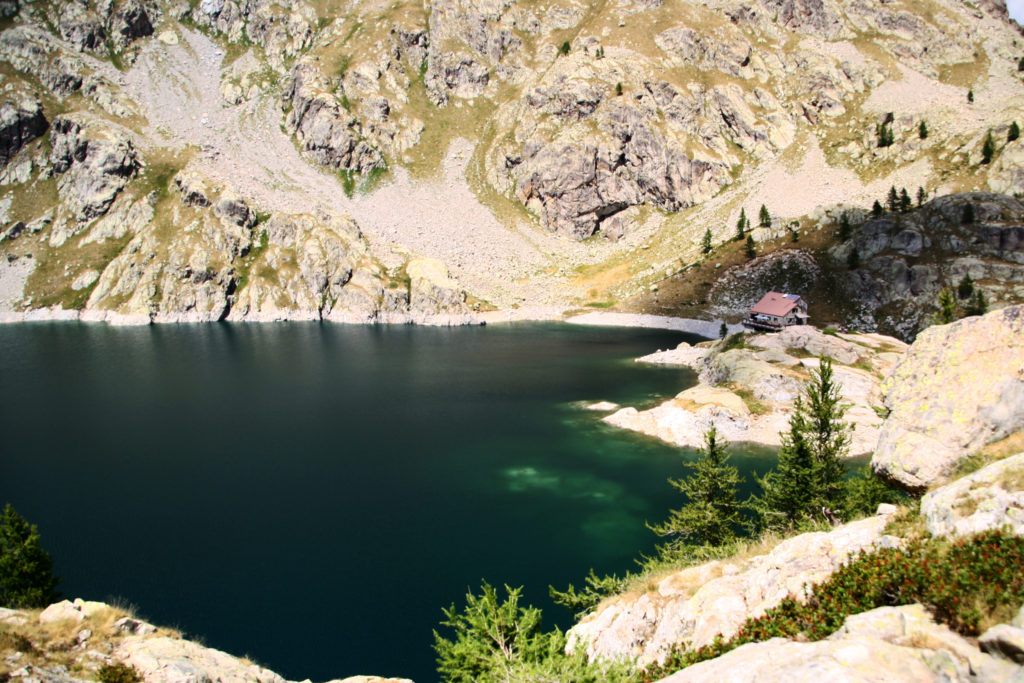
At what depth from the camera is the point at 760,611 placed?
12.4 metres

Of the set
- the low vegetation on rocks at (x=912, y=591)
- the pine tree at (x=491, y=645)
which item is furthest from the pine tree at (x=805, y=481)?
the low vegetation on rocks at (x=912, y=591)

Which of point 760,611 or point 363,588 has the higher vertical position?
point 760,611

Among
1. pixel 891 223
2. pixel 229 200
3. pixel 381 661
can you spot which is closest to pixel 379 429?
pixel 381 661

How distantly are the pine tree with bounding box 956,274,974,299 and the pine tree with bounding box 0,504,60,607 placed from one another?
127 meters

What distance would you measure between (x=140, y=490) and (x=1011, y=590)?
55554mm

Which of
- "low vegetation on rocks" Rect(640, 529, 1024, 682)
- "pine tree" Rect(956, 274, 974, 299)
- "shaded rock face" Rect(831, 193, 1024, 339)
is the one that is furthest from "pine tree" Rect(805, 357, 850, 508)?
"pine tree" Rect(956, 274, 974, 299)

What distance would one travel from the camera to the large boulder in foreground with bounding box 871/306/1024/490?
549 inches

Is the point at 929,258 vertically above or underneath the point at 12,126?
underneath

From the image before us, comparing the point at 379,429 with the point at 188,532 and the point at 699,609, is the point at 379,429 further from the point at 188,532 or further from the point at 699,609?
the point at 699,609

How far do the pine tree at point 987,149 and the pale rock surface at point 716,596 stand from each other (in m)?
171

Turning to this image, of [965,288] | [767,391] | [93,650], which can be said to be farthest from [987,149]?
[93,650]

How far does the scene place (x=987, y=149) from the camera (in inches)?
5320

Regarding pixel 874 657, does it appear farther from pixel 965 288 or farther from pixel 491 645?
pixel 965 288

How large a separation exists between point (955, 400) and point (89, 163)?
245 metres
